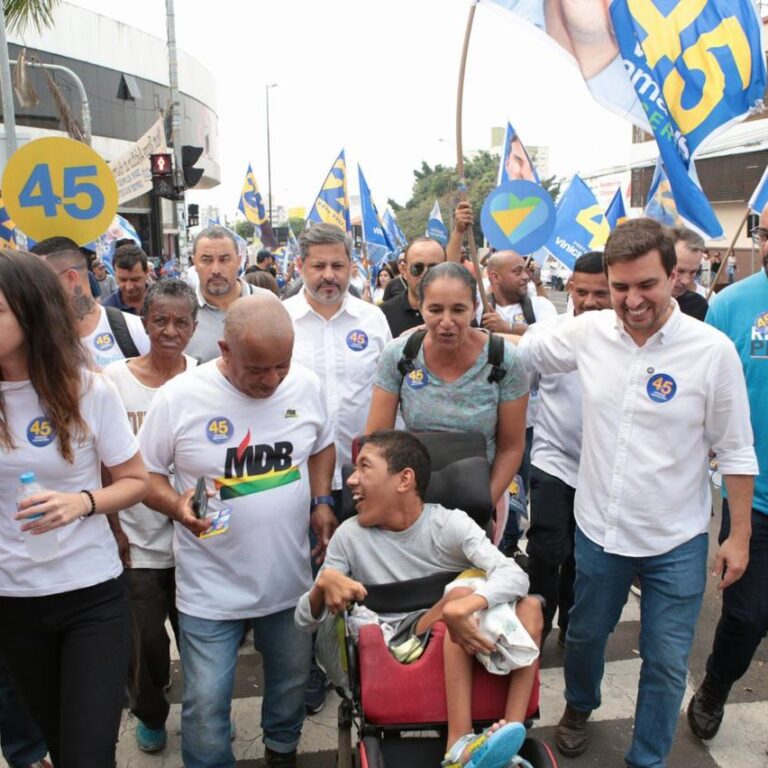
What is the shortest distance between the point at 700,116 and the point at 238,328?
10.5 feet

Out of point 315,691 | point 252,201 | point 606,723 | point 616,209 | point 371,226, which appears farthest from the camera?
point 252,201

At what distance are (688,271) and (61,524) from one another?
14.1ft

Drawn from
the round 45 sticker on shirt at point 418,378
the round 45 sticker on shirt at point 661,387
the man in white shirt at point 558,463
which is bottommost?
the man in white shirt at point 558,463

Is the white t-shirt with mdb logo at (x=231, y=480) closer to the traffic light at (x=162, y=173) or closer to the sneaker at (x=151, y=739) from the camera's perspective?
the sneaker at (x=151, y=739)

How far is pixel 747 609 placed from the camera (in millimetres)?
3324

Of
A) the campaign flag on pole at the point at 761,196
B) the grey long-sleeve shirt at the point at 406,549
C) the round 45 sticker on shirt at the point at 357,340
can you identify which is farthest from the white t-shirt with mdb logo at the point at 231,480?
the campaign flag on pole at the point at 761,196

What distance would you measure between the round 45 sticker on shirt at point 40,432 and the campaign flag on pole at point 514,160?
739 centimetres

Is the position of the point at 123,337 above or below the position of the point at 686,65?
below

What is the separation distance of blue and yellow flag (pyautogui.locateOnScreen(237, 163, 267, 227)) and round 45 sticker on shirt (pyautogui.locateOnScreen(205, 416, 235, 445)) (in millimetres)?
15540


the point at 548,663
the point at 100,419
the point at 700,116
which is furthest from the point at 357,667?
the point at 700,116

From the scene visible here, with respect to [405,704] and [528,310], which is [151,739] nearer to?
[405,704]

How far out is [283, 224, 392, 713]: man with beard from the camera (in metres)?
4.09

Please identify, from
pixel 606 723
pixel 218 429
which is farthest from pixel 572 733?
pixel 218 429

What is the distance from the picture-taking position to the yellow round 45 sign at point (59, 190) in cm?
492
